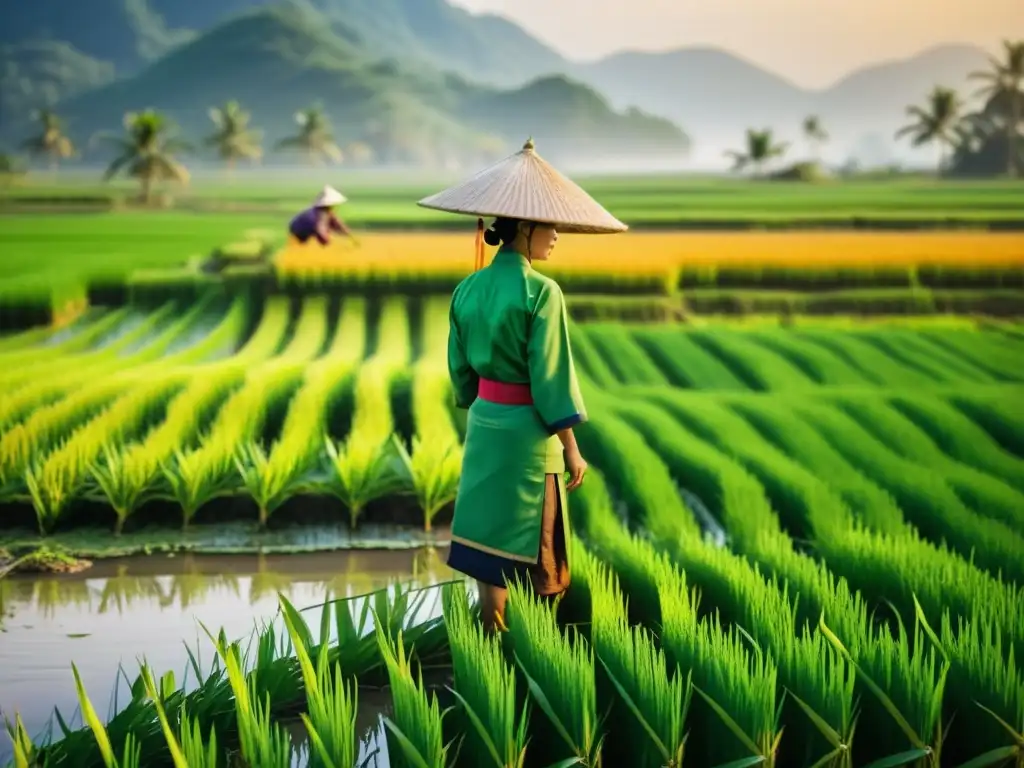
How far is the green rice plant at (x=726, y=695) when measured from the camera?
67.7 inches

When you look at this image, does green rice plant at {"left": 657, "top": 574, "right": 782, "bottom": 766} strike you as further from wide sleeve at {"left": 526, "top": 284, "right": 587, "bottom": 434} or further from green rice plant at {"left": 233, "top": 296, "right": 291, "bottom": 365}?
green rice plant at {"left": 233, "top": 296, "right": 291, "bottom": 365}

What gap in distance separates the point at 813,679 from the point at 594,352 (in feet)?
13.7

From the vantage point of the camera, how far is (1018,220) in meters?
7.81

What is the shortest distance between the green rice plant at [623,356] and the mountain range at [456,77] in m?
Result: 2.54

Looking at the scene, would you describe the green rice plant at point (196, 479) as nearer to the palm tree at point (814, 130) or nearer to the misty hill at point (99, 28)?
the misty hill at point (99, 28)

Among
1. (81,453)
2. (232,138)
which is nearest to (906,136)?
(81,453)

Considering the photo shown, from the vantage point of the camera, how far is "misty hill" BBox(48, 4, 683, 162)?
1140 inches

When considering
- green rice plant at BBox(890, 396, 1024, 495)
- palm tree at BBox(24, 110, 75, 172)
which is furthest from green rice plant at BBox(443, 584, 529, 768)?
palm tree at BBox(24, 110, 75, 172)

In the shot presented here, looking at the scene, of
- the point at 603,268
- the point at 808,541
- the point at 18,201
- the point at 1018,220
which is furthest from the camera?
the point at 18,201

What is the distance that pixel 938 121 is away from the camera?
8148mm

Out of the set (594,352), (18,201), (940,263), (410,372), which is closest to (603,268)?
(594,352)

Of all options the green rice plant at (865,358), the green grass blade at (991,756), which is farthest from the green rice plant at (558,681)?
the green rice plant at (865,358)

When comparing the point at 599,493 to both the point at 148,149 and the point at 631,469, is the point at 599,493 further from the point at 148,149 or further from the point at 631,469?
the point at 148,149

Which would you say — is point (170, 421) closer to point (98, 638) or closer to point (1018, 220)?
point (98, 638)
